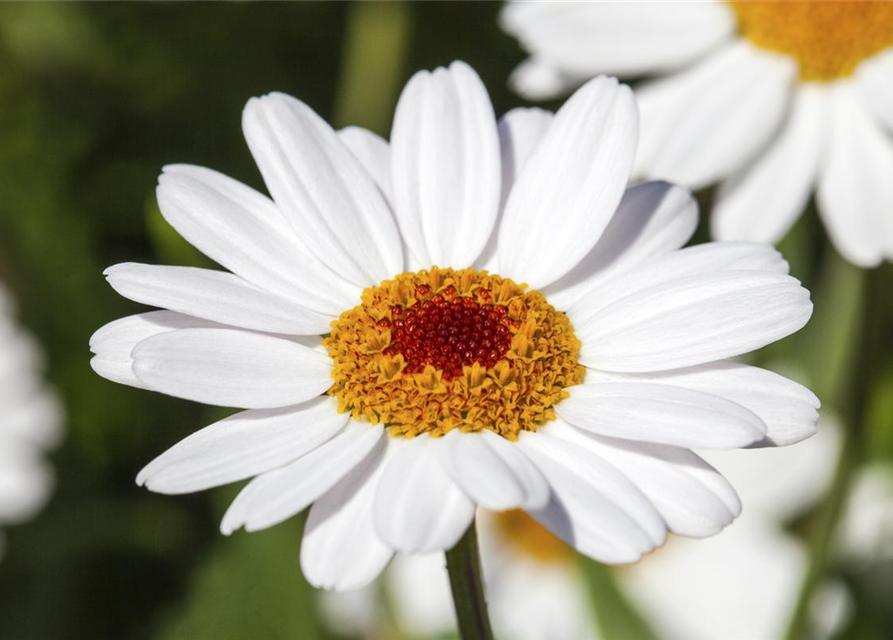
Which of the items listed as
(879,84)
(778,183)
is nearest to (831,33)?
(879,84)

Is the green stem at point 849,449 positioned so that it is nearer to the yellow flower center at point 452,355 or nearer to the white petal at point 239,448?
the yellow flower center at point 452,355

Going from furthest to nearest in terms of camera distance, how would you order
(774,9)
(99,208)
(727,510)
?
(99,208) → (774,9) → (727,510)

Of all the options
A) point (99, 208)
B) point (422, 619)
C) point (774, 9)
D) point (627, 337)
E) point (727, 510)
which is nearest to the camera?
point (727, 510)

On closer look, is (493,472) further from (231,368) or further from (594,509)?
(231,368)

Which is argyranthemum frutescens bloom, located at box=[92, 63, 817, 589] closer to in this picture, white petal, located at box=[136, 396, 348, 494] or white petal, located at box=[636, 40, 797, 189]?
white petal, located at box=[136, 396, 348, 494]

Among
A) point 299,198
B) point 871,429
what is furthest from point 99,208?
point 871,429

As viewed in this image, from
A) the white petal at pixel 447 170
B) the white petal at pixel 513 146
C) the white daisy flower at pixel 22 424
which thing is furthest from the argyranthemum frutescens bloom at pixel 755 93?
the white daisy flower at pixel 22 424

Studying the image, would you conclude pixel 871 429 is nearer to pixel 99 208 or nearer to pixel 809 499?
pixel 809 499
